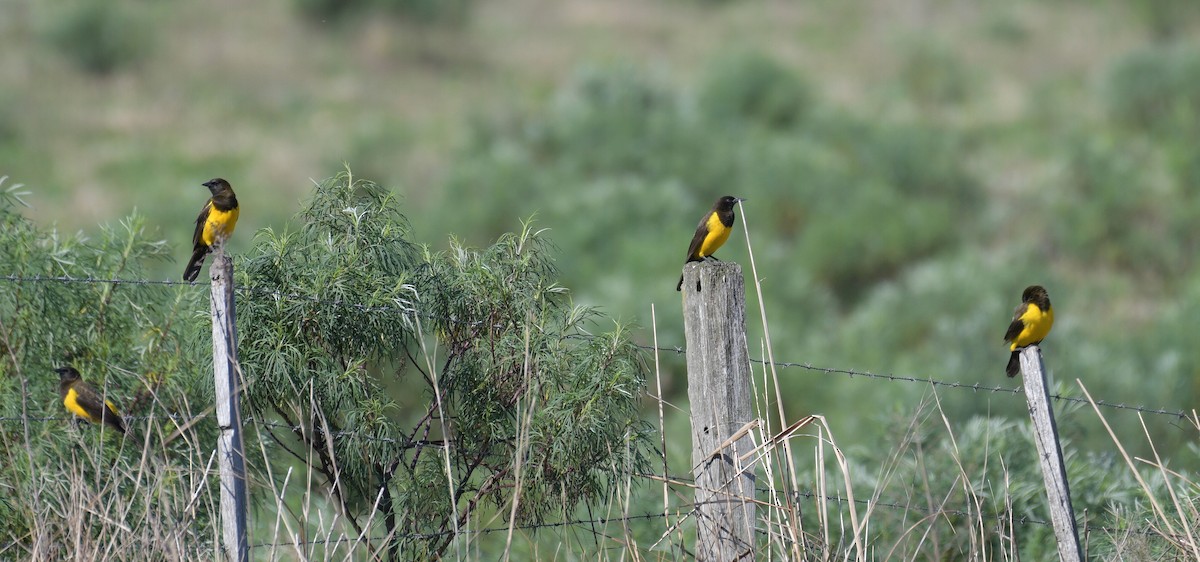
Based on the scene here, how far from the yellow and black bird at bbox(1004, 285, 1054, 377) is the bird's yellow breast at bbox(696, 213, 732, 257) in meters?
1.56

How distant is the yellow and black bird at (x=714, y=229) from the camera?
7172 mm

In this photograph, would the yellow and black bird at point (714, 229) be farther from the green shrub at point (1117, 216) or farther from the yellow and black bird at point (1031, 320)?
the green shrub at point (1117, 216)

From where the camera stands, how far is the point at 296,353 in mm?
4992

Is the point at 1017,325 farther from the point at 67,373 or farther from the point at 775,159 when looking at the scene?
the point at 775,159

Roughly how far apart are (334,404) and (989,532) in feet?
14.6

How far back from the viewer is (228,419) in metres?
4.25

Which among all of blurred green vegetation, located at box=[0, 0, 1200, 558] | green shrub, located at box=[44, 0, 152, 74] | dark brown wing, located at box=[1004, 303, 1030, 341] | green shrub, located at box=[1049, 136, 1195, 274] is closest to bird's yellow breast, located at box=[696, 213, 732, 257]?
dark brown wing, located at box=[1004, 303, 1030, 341]

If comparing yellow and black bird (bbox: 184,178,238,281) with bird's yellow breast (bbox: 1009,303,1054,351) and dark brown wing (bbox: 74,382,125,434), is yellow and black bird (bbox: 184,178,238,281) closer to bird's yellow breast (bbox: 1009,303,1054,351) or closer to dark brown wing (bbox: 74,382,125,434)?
dark brown wing (bbox: 74,382,125,434)

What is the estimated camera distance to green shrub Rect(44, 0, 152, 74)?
31219 millimetres

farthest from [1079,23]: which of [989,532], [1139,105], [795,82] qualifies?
[989,532]

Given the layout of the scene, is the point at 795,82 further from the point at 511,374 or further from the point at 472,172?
the point at 511,374

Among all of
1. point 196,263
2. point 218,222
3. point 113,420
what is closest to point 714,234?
point 218,222

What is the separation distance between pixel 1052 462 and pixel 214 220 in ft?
12.8

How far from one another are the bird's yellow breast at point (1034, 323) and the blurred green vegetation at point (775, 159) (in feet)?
14.9
